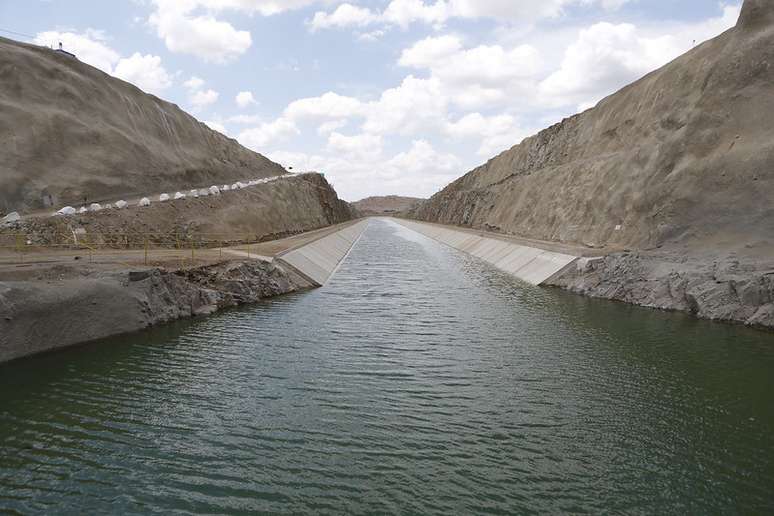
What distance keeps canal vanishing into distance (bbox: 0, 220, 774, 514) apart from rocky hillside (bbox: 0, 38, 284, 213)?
1115 inches

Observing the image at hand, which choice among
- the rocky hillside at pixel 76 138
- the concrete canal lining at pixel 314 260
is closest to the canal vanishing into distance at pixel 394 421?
the concrete canal lining at pixel 314 260

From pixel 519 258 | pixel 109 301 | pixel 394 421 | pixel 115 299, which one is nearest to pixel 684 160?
pixel 519 258

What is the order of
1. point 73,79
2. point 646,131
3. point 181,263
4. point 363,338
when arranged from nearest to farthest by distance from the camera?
point 363,338 < point 181,263 < point 646,131 < point 73,79

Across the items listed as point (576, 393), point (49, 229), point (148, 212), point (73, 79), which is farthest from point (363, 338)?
point (73, 79)

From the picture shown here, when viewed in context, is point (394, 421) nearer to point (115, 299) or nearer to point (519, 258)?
point (115, 299)

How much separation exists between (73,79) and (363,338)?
50440mm

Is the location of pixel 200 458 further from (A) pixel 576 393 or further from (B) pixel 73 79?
(B) pixel 73 79

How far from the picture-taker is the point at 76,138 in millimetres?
46469

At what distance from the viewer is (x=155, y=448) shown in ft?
36.6

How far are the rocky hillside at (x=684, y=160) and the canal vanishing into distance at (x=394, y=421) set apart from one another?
11.6 meters

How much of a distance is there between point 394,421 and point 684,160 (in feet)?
110

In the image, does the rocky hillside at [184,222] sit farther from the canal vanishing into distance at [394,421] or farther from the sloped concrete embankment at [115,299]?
the canal vanishing into distance at [394,421]

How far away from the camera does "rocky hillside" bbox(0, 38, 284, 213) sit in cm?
4128

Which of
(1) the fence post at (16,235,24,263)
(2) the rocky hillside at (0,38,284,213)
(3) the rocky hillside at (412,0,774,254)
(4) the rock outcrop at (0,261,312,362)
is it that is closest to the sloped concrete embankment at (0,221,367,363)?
(4) the rock outcrop at (0,261,312,362)
